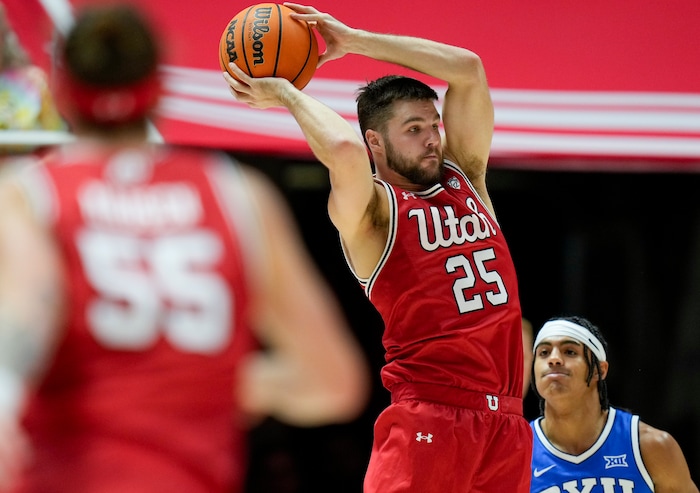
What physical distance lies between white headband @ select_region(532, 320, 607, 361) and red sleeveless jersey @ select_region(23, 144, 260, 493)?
148 inches

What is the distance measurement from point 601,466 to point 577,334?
2.15 ft

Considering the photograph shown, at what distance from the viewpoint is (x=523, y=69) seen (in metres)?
6.94

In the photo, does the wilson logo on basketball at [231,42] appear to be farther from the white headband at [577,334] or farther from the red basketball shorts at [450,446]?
the white headband at [577,334]

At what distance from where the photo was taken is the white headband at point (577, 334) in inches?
221

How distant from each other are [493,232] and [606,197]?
2.63m

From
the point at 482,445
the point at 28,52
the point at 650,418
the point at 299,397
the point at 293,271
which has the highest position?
the point at 293,271

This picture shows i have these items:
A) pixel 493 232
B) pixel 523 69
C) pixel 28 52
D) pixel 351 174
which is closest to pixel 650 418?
pixel 523 69

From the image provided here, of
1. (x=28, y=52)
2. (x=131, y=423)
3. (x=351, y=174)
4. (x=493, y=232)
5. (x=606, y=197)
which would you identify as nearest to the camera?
(x=131, y=423)

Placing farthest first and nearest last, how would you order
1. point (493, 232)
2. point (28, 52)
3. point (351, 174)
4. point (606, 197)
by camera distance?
point (606, 197) → point (28, 52) → point (493, 232) → point (351, 174)

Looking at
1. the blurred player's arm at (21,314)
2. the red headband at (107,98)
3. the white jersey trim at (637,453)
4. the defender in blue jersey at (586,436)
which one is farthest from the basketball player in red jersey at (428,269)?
the blurred player's arm at (21,314)

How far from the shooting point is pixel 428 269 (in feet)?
14.0

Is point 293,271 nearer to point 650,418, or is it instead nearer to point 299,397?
point 299,397

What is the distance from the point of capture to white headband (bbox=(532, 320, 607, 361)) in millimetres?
5617

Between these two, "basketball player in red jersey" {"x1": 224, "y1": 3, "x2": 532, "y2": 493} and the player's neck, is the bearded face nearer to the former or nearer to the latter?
"basketball player in red jersey" {"x1": 224, "y1": 3, "x2": 532, "y2": 493}
